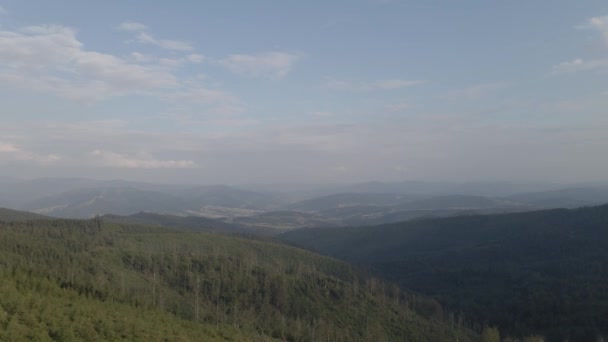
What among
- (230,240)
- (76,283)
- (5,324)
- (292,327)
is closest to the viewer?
(5,324)

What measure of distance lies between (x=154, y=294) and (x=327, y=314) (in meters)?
40.5

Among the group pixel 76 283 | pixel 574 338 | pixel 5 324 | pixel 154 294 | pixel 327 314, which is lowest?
pixel 574 338

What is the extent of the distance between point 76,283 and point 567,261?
189222mm

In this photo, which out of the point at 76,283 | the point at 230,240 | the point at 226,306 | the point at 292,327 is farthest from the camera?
the point at 230,240

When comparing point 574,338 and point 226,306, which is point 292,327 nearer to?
point 226,306

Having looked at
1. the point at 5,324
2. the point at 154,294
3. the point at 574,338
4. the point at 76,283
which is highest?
the point at 5,324

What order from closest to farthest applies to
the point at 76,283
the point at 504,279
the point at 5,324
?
the point at 5,324 → the point at 76,283 → the point at 504,279

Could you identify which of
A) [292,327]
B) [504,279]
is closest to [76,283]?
[292,327]

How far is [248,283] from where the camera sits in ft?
375

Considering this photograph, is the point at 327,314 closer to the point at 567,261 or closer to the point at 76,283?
the point at 76,283

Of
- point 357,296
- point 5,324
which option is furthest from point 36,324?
point 357,296

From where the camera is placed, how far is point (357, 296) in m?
116

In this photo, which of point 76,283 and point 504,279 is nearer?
point 76,283

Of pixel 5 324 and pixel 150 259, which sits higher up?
pixel 5 324
